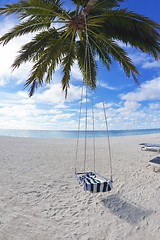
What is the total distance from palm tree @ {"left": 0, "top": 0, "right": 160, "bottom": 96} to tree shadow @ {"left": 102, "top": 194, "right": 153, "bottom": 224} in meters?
3.37

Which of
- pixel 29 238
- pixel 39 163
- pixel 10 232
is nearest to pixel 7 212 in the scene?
pixel 10 232

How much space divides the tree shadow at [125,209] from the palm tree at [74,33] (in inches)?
133

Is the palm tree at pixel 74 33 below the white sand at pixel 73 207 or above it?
above

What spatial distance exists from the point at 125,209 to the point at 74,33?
5.61 m

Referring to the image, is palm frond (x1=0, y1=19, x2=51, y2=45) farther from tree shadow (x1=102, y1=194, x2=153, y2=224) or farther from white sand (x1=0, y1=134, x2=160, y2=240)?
tree shadow (x1=102, y1=194, x2=153, y2=224)

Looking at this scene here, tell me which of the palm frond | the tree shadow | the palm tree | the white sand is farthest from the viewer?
the palm frond

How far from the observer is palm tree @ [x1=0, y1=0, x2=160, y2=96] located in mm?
6277

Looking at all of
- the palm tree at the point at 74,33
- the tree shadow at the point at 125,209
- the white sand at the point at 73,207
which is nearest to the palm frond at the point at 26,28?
the palm tree at the point at 74,33

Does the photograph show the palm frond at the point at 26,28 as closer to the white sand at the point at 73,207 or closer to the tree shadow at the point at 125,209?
the white sand at the point at 73,207

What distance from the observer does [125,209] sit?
516 cm

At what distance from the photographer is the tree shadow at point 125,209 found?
15.8ft

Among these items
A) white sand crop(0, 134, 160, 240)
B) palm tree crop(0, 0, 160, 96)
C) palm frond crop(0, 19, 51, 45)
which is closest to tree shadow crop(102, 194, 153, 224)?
white sand crop(0, 134, 160, 240)

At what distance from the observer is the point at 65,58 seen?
8461 millimetres

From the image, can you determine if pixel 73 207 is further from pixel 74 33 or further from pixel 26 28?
pixel 26 28
